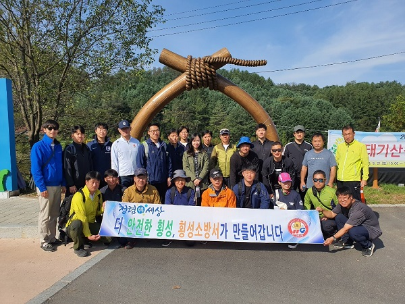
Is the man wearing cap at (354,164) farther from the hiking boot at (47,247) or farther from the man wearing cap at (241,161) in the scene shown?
the hiking boot at (47,247)

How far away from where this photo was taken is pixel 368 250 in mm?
4188

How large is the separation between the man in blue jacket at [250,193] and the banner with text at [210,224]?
0.23m

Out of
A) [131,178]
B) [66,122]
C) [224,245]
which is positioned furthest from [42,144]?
[66,122]

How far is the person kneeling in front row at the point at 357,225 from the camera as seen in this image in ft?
13.6

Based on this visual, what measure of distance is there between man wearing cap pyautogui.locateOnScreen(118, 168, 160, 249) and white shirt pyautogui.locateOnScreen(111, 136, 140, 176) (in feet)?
1.36

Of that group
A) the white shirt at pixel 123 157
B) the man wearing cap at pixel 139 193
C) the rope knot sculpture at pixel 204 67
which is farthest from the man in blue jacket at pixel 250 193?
the rope knot sculpture at pixel 204 67

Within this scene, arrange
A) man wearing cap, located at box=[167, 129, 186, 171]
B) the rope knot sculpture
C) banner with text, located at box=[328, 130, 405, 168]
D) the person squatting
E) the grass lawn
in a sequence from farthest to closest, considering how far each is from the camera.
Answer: banner with text, located at box=[328, 130, 405, 168] < the grass lawn < the rope knot sculpture < man wearing cap, located at box=[167, 129, 186, 171] < the person squatting

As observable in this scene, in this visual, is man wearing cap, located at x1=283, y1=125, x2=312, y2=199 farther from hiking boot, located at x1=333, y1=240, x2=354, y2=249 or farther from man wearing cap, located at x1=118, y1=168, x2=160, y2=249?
man wearing cap, located at x1=118, y1=168, x2=160, y2=249

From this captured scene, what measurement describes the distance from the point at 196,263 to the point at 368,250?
2300 millimetres

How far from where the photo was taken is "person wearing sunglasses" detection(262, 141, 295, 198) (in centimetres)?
491

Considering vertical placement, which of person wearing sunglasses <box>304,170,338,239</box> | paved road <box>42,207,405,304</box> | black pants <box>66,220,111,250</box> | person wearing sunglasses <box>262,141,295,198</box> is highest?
person wearing sunglasses <box>262,141,295,198</box>

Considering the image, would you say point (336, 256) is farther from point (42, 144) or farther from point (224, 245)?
point (42, 144)

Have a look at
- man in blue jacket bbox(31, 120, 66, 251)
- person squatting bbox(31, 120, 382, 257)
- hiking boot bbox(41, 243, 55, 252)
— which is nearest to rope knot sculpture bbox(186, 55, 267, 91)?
person squatting bbox(31, 120, 382, 257)

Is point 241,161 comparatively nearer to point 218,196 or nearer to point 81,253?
point 218,196
